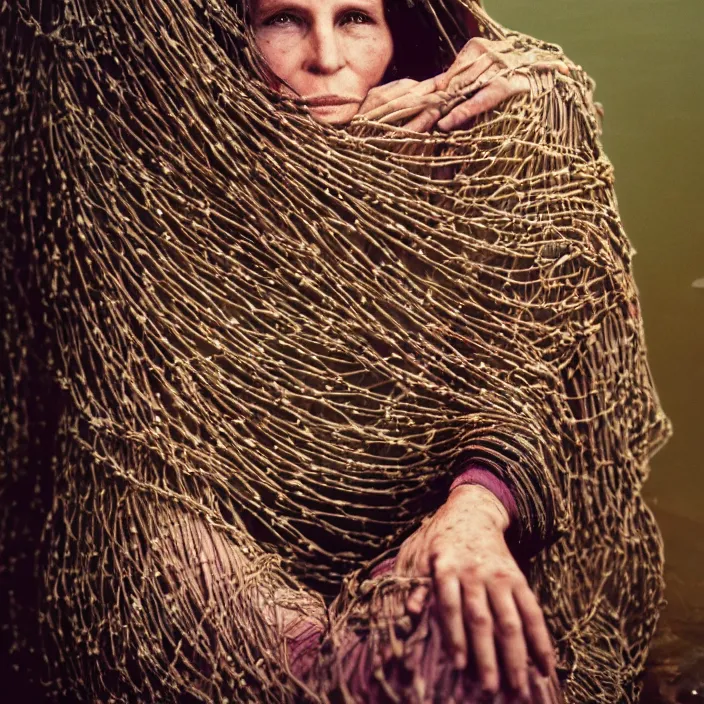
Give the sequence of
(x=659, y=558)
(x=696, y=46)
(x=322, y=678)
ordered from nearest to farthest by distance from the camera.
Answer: (x=322, y=678) < (x=659, y=558) < (x=696, y=46)

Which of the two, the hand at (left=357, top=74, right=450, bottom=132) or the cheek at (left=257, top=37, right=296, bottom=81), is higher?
the cheek at (left=257, top=37, right=296, bottom=81)

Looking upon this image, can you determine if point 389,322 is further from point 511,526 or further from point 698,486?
point 698,486

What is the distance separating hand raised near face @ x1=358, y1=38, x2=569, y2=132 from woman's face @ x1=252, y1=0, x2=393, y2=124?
31mm

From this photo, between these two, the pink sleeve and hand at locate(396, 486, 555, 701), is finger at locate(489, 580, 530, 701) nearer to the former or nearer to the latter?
hand at locate(396, 486, 555, 701)

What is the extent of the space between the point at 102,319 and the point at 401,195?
0.34 m

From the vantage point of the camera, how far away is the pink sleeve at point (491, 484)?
897 mm

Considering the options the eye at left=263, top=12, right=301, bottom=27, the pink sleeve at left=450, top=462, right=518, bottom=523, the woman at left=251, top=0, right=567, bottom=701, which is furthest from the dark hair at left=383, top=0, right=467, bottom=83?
the pink sleeve at left=450, top=462, right=518, bottom=523

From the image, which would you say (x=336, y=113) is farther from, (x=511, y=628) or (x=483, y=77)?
(x=511, y=628)

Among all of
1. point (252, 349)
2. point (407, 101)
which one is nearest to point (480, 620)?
point (252, 349)

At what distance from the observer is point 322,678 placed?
819mm

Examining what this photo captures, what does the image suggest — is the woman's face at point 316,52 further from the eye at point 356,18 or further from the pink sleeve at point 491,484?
the pink sleeve at point 491,484

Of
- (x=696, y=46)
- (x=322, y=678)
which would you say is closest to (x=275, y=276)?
(x=322, y=678)

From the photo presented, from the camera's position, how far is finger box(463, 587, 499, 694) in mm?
758

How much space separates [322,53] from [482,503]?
51 centimetres
